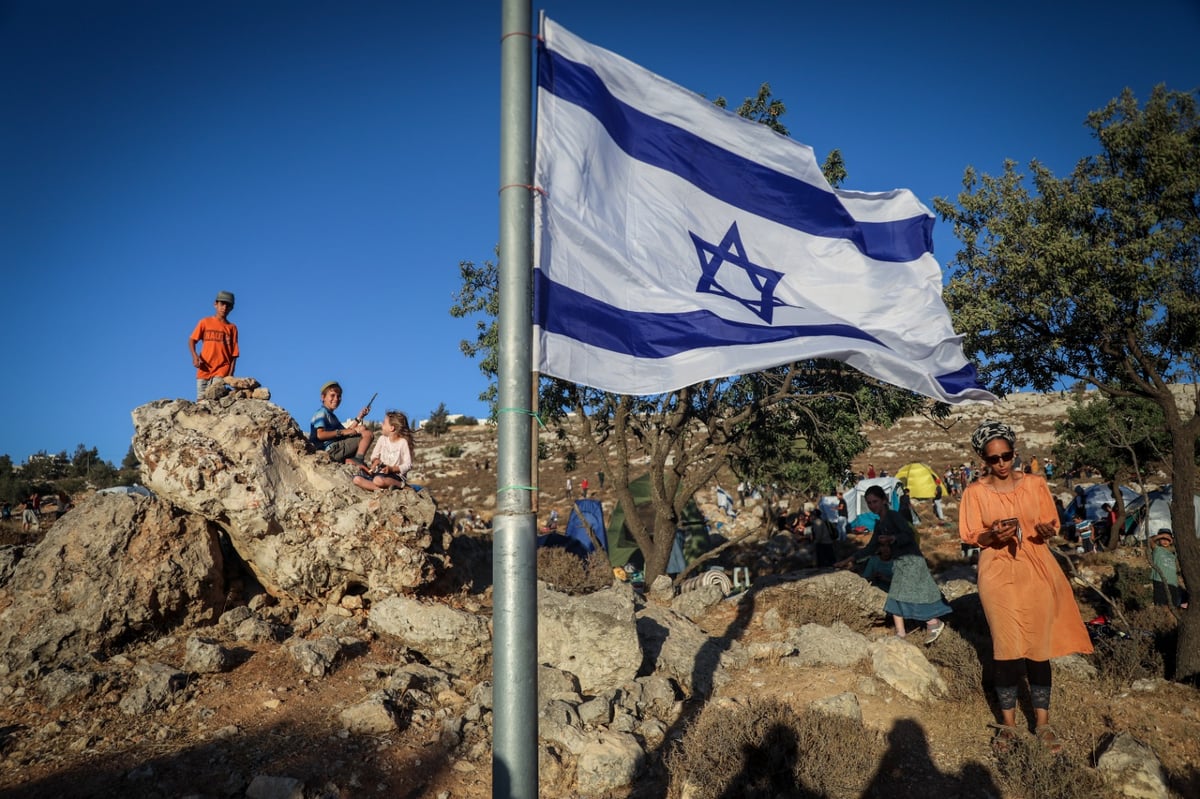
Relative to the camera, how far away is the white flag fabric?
3.52m

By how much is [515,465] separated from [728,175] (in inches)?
104

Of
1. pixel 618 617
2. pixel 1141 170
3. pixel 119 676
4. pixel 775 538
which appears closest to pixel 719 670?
pixel 618 617

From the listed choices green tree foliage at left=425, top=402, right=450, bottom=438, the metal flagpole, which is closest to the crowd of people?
the metal flagpole

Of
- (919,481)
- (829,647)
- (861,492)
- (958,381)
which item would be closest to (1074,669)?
(829,647)

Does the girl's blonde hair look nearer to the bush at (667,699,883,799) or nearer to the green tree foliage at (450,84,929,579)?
the green tree foliage at (450,84,929,579)

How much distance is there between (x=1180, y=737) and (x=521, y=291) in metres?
6.44

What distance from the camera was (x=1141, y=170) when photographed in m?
8.19

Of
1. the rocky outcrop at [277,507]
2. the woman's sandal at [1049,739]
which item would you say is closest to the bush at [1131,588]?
the woman's sandal at [1049,739]

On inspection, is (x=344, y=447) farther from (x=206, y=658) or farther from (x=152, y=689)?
(x=152, y=689)

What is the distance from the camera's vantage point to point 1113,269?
25.3 feet

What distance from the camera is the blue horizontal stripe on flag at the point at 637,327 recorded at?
337 cm

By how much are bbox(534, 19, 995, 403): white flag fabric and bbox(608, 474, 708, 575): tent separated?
35.2 ft

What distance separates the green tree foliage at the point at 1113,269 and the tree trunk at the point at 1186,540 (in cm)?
1

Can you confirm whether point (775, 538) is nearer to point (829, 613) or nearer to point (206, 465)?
point (829, 613)
